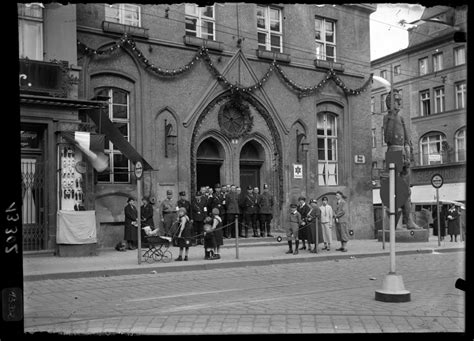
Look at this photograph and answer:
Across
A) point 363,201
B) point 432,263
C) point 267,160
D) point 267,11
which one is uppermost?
point 267,11

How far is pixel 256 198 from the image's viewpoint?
2120 cm

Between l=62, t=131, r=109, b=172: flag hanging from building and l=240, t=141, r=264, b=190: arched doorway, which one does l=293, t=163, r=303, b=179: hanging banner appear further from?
l=62, t=131, r=109, b=172: flag hanging from building

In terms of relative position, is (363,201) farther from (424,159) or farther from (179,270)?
(179,270)

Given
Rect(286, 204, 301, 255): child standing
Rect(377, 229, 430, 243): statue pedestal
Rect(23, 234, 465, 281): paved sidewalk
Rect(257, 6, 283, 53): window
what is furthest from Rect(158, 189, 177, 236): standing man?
Rect(377, 229, 430, 243): statue pedestal

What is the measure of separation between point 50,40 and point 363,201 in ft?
54.8

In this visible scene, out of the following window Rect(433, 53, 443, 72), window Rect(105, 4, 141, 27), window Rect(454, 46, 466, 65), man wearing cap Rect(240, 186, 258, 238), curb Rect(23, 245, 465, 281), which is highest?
window Rect(105, 4, 141, 27)

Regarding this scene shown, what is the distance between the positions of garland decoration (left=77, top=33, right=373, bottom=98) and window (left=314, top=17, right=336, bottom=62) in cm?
81

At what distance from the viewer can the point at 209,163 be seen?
22.4 metres

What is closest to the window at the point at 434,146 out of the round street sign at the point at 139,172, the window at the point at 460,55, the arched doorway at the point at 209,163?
the window at the point at 460,55

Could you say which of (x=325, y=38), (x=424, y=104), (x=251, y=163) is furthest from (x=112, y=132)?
(x=325, y=38)

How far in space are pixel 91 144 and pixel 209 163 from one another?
6.60 m

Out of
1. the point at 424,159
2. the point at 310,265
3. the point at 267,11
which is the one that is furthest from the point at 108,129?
the point at 424,159

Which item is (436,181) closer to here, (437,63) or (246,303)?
(246,303)

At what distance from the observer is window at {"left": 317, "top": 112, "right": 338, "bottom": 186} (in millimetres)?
25469
